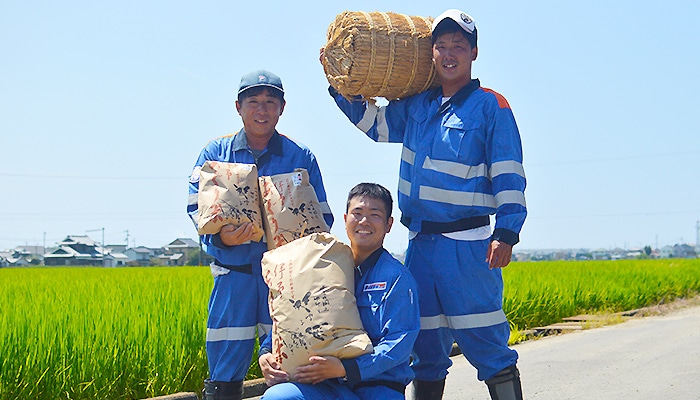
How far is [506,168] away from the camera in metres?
3.89

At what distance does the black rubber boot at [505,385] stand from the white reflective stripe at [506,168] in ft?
3.03

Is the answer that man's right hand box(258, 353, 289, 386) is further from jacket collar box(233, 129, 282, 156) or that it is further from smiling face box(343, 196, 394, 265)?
jacket collar box(233, 129, 282, 156)

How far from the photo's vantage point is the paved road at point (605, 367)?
605 cm

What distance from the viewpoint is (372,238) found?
363 cm

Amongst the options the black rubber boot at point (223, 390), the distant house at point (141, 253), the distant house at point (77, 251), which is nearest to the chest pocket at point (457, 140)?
the black rubber boot at point (223, 390)

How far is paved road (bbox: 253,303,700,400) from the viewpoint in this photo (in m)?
6.05

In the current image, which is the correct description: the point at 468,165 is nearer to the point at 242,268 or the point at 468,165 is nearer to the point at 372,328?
the point at 372,328

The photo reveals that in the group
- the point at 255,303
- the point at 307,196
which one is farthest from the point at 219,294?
the point at 307,196

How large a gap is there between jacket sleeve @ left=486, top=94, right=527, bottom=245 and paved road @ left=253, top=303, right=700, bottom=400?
2.33 meters

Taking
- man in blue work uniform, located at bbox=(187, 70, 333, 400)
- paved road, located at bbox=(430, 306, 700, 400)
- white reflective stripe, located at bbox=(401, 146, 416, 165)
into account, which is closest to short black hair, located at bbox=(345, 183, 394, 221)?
white reflective stripe, located at bbox=(401, 146, 416, 165)

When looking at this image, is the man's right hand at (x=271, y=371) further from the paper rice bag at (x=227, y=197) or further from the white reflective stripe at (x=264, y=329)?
the paper rice bag at (x=227, y=197)

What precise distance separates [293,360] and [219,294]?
0.87 metres

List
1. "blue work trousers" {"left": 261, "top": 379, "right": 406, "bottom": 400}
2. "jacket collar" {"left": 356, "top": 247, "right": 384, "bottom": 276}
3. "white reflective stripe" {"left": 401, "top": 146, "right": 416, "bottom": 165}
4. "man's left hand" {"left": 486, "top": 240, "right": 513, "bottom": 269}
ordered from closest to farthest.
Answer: "blue work trousers" {"left": 261, "top": 379, "right": 406, "bottom": 400} < "jacket collar" {"left": 356, "top": 247, "right": 384, "bottom": 276} < "man's left hand" {"left": 486, "top": 240, "right": 513, "bottom": 269} < "white reflective stripe" {"left": 401, "top": 146, "right": 416, "bottom": 165}

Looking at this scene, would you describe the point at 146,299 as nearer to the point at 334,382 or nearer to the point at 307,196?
the point at 307,196
